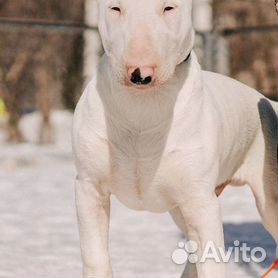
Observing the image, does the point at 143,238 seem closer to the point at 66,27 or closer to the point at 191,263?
the point at 191,263

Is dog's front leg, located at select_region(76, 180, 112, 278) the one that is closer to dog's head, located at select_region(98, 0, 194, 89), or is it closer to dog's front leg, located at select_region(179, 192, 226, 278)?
dog's front leg, located at select_region(179, 192, 226, 278)

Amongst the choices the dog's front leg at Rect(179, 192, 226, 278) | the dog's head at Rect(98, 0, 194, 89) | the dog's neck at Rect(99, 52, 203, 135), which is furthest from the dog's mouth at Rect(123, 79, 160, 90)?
the dog's front leg at Rect(179, 192, 226, 278)

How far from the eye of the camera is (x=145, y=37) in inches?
98.7

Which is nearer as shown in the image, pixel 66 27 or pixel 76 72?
pixel 66 27

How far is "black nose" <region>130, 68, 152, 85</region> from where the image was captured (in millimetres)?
2474

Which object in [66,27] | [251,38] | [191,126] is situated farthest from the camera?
[251,38]

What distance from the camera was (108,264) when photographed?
9.87 ft

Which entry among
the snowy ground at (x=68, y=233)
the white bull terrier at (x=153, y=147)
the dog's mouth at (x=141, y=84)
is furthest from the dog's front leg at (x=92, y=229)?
the snowy ground at (x=68, y=233)

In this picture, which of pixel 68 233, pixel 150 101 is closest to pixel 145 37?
pixel 150 101

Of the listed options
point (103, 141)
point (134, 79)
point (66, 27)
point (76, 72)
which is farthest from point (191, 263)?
point (76, 72)

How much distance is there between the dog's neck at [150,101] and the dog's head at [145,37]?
0.15 metres

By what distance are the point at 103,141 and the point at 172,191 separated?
0.29m

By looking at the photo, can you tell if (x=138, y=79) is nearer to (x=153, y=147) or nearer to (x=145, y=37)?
(x=145, y=37)

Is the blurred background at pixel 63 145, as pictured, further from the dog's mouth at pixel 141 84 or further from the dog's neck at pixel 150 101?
the dog's mouth at pixel 141 84
